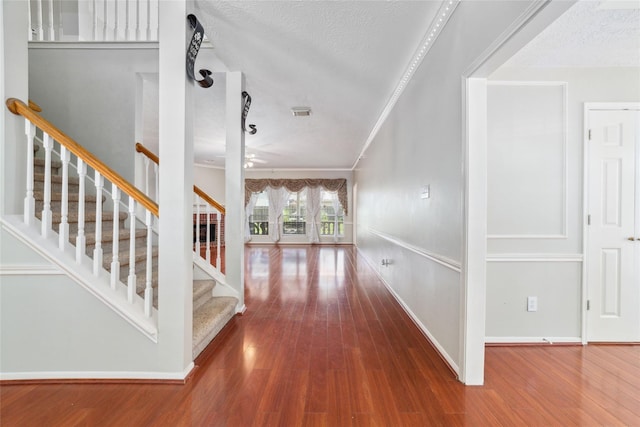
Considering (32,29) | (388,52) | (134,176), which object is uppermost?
(32,29)

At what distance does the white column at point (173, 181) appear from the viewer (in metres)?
1.79

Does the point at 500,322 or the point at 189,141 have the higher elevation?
the point at 189,141

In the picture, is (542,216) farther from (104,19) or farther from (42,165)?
(104,19)

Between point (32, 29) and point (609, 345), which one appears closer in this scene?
point (609, 345)

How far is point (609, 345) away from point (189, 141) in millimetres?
3732

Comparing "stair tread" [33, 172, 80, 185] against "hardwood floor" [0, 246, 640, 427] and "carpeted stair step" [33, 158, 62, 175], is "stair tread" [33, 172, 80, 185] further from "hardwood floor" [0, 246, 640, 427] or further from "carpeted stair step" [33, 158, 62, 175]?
"hardwood floor" [0, 246, 640, 427]

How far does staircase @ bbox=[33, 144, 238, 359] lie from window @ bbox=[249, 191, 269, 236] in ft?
20.7

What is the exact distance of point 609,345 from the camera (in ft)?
7.59

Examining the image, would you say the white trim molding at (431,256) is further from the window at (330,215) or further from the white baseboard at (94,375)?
the window at (330,215)

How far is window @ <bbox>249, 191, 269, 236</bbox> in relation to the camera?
30.5 feet

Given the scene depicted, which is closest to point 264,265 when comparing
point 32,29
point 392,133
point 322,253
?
point 322,253

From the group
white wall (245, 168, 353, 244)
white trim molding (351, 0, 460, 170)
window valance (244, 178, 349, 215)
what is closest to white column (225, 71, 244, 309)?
white trim molding (351, 0, 460, 170)

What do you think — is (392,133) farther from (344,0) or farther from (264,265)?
(264,265)

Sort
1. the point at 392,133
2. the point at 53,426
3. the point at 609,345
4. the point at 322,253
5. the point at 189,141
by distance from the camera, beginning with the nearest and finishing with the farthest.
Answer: the point at 53,426, the point at 189,141, the point at 609,345, the point at 392,133, the point at 322,253
